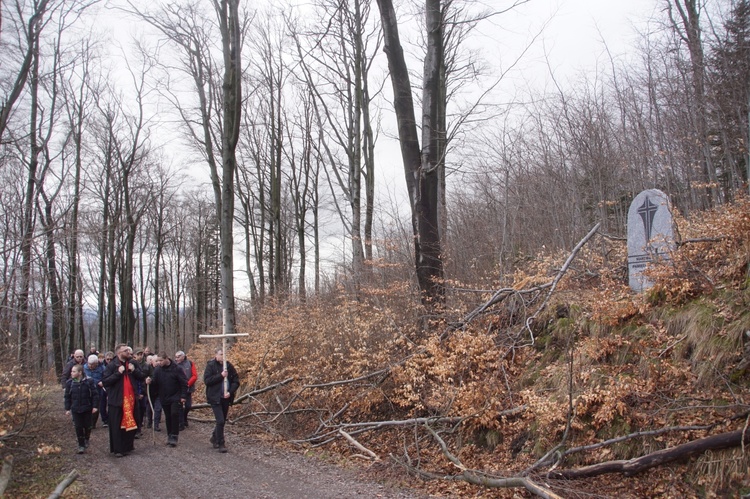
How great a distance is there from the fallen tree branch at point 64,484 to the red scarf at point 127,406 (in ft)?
4.67

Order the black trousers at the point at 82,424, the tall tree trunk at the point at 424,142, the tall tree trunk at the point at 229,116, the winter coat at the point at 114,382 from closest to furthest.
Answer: the winter coat at the point at 114,382 → the black trousers at the point at 82,424 → the tall tree trunk at the point at 424,142 → the tall tree trunk at the point at 229,116

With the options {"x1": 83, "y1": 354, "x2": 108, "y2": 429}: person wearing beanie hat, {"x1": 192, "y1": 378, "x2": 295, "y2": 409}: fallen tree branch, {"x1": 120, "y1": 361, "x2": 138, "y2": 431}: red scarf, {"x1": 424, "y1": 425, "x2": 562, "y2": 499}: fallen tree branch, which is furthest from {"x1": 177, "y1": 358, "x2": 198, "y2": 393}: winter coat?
{"x1": 424, "y1": 425, "x2": 562, "y2": 499}: fallen tree branch

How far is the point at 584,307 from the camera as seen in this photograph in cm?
791

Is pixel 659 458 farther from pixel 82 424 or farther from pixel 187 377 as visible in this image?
pixel 187 377

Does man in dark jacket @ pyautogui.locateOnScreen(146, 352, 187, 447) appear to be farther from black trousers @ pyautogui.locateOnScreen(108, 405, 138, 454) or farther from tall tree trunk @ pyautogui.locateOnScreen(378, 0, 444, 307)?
A: tall tree trunk @ pyautogui.locateOnScreen(378, 0, 444, 307)

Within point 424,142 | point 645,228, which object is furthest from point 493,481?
point 424,142

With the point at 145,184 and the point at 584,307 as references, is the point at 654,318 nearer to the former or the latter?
the point at 584,307

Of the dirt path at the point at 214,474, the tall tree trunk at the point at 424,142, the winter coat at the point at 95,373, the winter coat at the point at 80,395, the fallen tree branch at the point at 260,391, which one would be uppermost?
the tall tree trunk at the point at 424,142

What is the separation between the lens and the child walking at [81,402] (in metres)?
9.46

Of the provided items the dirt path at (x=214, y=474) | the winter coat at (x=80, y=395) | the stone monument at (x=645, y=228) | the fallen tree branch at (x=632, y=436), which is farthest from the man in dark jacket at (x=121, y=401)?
the stone monument at (x=645, y=228)

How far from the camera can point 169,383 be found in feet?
33.4

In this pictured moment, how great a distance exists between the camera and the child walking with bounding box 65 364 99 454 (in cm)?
946

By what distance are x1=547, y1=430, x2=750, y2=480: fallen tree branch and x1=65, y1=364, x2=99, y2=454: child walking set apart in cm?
812

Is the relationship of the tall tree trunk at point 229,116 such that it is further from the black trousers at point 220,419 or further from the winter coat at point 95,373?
the black trousers at point 220,419
